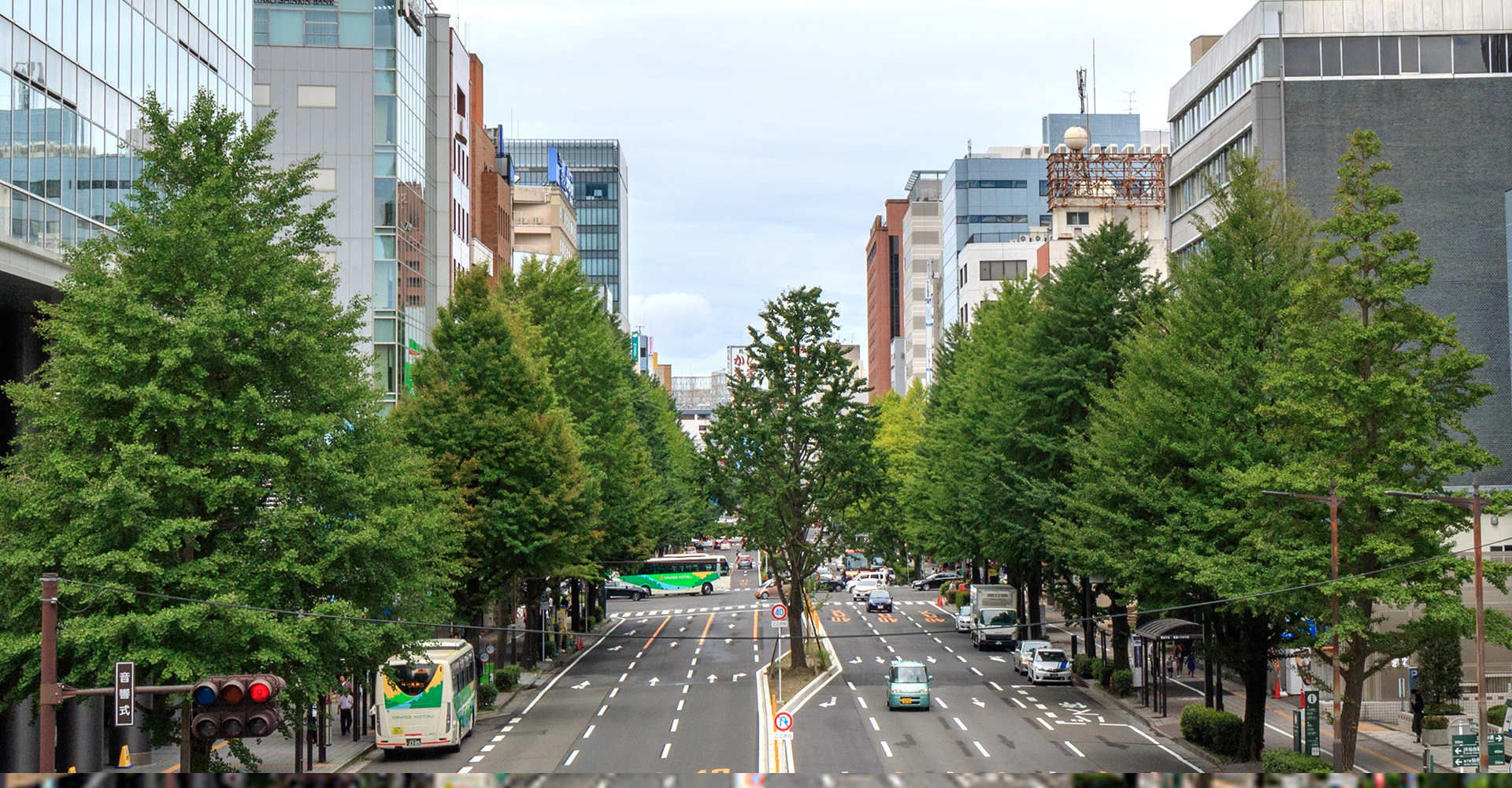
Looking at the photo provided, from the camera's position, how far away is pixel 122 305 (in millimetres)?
26625

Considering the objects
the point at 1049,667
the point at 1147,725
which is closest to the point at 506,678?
the point at 1049,667

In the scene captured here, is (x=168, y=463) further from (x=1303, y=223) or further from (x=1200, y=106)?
(x=1200, y=106)

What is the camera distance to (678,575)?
4345 inches

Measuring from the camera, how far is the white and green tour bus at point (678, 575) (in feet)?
361

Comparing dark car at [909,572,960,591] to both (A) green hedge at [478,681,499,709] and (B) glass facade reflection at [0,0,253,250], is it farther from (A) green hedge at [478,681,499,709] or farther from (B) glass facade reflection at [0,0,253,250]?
(B) glass facade reflection at [0,0,253,250]

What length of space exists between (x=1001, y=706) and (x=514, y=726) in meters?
16.9

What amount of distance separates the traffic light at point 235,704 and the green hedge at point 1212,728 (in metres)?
28.2

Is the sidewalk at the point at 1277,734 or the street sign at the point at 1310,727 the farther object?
the sidewalk at the point at 1277,734

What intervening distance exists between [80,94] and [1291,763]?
32347 millimetres

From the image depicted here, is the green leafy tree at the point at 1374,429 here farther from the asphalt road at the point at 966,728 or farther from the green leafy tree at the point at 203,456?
the green leafy tree at the point at 203,456

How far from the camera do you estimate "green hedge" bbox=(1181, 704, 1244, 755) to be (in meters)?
38.1

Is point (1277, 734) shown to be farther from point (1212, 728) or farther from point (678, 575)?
point (678, 575)

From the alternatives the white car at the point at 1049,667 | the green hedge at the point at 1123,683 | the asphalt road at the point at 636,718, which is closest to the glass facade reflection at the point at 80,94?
the asphalt road at the point at 636,718

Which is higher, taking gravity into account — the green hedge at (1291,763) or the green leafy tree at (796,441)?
Result: the green leafy tree at (796,441)
